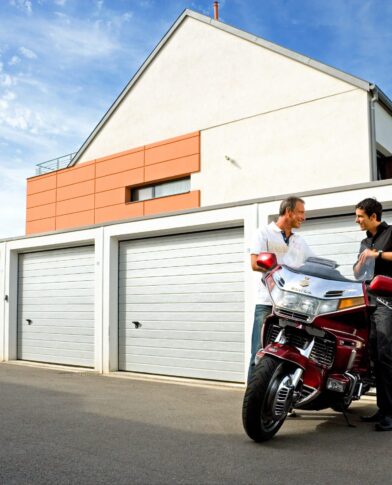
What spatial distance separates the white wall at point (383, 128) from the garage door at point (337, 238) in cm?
1065

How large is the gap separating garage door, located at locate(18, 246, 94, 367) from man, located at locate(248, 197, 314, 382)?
19.2 ft

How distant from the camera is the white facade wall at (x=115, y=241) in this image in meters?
7.10

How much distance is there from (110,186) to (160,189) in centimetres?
280

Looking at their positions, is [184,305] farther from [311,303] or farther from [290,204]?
[311,303]

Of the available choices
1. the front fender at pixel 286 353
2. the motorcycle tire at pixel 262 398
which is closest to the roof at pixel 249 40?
the front fender at pixel 286 353

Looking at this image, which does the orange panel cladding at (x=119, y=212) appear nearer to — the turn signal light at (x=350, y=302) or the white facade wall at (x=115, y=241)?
the white facade wall at (x=115, y=241)

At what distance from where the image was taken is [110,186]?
24.4 m

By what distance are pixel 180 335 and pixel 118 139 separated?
16963mm

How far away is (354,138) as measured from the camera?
16.7 m

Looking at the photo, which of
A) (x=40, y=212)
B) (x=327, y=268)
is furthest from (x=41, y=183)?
(x=327, y=268)

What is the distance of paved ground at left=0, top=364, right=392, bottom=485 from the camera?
328cm

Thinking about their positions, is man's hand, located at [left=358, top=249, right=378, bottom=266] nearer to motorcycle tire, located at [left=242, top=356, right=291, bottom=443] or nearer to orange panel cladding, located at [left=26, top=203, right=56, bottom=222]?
motorcycle tire, located at [left=242, top=356, right=291, bottom=443]

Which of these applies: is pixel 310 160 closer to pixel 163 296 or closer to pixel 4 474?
pixel 163 296

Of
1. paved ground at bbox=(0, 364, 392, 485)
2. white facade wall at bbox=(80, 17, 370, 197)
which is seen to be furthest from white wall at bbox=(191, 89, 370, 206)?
paved ground at bbox=(0, 364, 392, 485)
